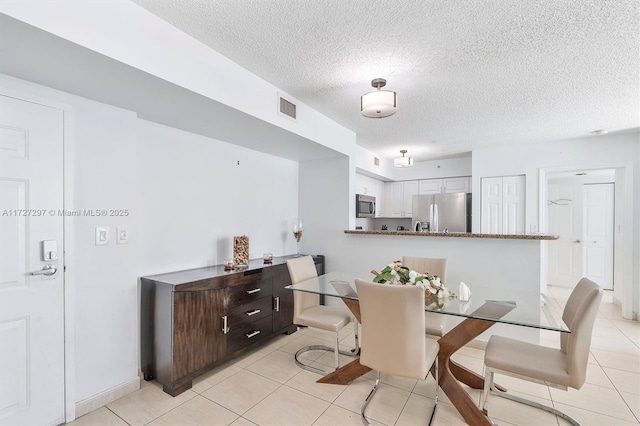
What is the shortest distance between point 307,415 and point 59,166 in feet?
7.60

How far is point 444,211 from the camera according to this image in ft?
17.6

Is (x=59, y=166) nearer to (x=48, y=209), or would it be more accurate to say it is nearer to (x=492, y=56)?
(x=48, y=209)

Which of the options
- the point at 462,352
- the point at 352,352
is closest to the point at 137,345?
the point at 352,352

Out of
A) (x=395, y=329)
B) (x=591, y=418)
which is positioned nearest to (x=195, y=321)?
(x=395, y=329)

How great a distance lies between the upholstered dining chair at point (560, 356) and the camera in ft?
5.44

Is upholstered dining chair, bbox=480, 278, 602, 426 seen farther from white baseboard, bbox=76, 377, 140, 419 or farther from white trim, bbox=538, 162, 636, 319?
white baseboard, bbox=76, 377, 140, 419

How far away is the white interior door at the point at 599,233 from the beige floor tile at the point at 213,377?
6.36 meters

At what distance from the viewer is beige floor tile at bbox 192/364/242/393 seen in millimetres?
2357

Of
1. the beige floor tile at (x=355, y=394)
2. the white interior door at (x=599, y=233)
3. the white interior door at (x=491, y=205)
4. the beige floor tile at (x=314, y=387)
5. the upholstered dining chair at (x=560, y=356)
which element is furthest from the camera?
the white interior door at (x=599, y=233)

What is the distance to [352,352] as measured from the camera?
2.94m

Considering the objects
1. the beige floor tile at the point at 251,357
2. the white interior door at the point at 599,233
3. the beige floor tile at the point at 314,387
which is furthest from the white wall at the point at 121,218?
the white interior door at the point at 599,233

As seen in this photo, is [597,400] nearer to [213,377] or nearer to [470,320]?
[470,320]

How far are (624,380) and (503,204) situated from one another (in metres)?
2.86

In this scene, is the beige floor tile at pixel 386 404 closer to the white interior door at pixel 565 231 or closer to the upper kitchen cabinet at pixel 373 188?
the upper kitchen cabinet at pixel 373 188
